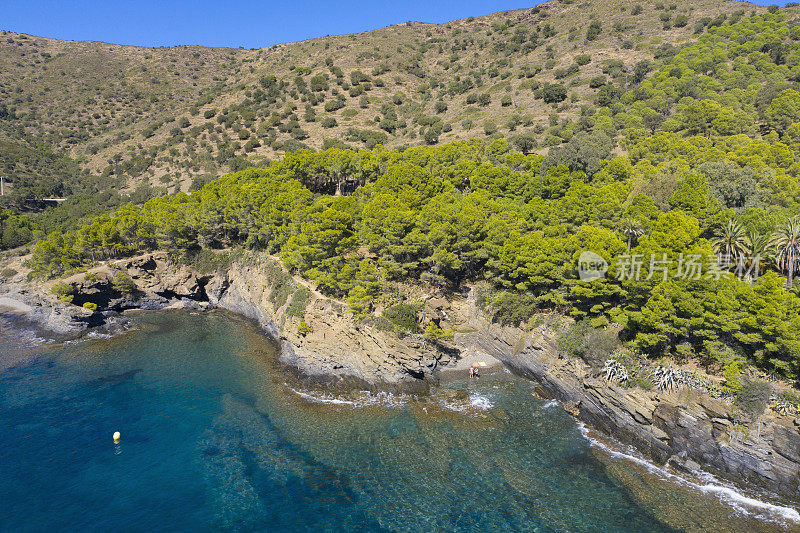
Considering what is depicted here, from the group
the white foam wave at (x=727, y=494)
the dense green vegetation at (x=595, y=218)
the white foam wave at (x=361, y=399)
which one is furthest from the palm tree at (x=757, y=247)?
the white foam wave at (x=361, y=399)

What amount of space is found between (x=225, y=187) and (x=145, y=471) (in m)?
52.2

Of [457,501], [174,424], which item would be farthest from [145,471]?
[457,501]

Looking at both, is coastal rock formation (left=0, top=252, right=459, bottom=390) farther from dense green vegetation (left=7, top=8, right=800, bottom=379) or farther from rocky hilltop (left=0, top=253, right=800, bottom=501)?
dense green vegetation (left=7, top=8, right=800, bottom=379)

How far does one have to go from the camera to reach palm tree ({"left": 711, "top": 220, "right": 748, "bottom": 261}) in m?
35.8

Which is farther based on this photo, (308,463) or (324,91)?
(324,91)

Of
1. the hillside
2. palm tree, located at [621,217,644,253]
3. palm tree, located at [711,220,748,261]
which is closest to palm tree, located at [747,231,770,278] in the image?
palm tree, located at [711,220,748,261]

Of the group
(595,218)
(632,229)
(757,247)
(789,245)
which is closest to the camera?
(789,245)

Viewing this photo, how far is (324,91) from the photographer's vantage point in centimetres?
13250

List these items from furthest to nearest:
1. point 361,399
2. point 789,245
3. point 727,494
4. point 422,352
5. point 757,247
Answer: point 422,352 < point 361,399 < point 757,247 < point 789,245 < point 727,494

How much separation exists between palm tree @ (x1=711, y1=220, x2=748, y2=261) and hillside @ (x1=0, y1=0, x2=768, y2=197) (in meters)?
48.9

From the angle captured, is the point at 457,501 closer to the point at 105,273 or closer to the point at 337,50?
the point at 105,273

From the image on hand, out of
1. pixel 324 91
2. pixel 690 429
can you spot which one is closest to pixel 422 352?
pixel 690 429

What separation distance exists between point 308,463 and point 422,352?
15979 mm

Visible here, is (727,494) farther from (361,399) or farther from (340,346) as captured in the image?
(340,346)
